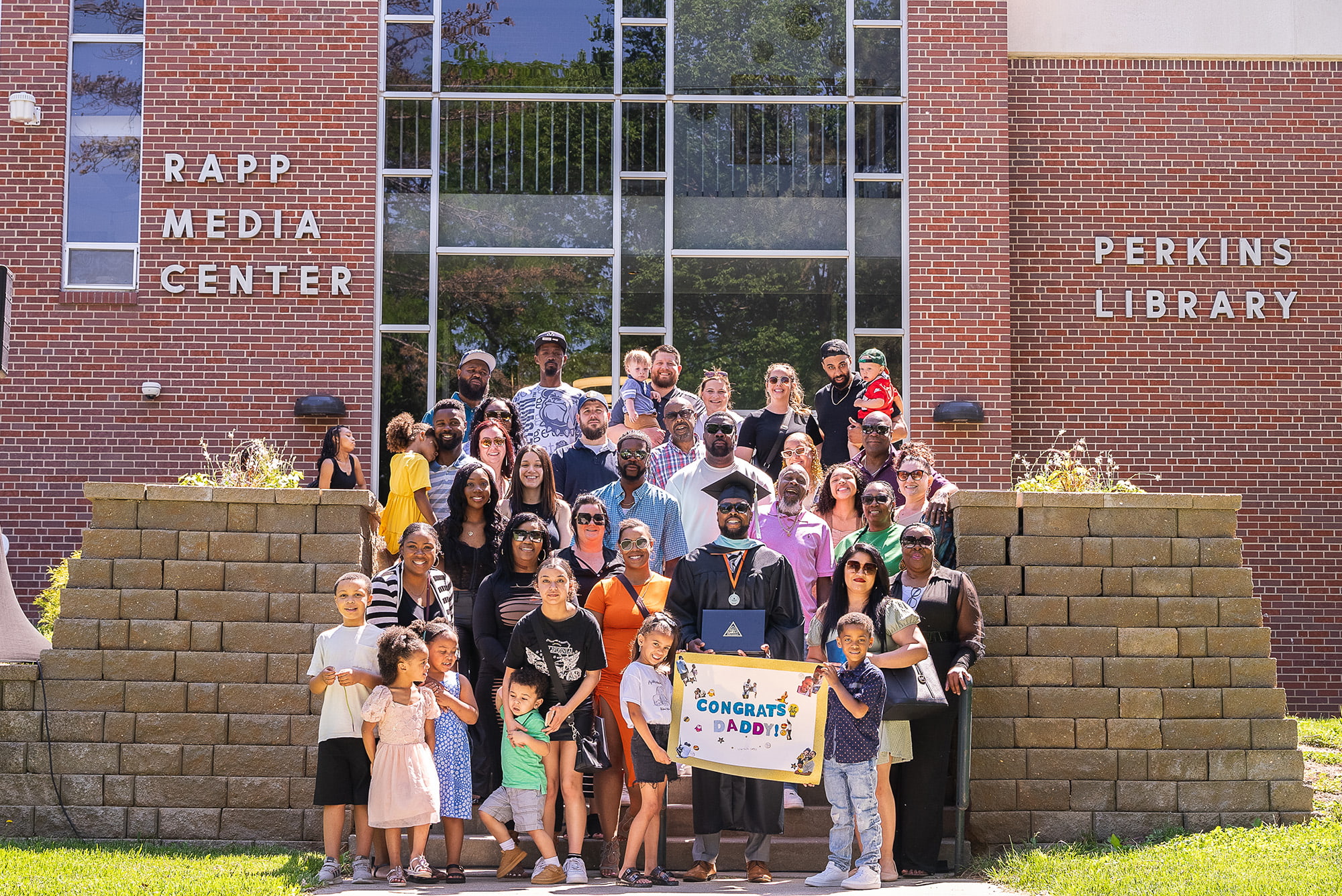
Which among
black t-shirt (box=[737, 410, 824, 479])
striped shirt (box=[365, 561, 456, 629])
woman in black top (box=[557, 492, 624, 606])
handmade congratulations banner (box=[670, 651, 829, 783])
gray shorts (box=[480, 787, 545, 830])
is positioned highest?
black t-shirt (box=[737, 410, 824, 479])

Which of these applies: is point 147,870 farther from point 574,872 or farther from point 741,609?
point 741,609

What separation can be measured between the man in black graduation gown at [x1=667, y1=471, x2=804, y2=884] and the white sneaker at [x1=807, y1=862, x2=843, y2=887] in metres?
0.27

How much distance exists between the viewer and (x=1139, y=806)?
Answer: 840 cm

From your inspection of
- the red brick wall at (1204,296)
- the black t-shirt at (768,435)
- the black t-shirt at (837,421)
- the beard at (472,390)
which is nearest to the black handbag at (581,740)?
the beard at (472,390)

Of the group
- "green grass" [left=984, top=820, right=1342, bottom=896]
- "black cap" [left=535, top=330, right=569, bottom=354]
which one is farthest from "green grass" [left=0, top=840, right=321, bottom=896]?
"green grass" [left=984, top=820, right=1342, bottom=896]

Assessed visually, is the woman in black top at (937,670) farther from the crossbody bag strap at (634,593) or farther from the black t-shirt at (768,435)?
the black t-shirt at (768,435)

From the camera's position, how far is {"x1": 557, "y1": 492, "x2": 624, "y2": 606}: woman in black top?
7.77m

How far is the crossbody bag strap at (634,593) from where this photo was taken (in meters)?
7.54

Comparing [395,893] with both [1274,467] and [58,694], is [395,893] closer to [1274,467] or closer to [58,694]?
[58,694]

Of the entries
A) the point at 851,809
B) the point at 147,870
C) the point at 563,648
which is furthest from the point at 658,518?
the point at 147,870

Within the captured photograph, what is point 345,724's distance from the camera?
7359 mm

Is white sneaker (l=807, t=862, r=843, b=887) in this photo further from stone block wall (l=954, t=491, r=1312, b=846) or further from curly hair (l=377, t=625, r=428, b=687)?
curly hair (l=377, t=625, r=428, b=687)

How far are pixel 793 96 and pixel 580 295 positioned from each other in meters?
2.76

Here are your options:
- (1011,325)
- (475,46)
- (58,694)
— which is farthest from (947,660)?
(475,46)
